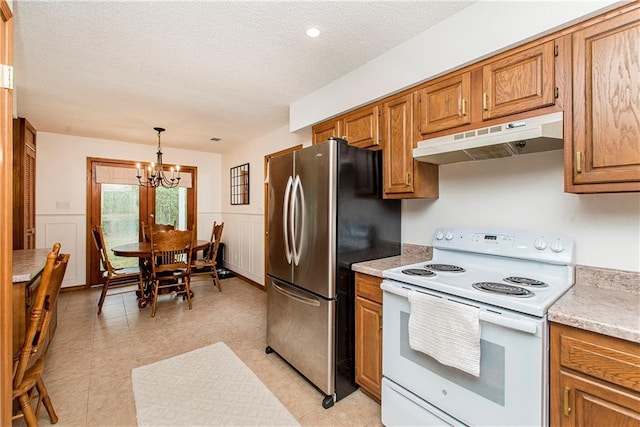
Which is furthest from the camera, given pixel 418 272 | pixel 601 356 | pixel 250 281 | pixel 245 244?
pixel 245 244

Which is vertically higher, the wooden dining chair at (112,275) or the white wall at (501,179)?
the white wall at (501,179)

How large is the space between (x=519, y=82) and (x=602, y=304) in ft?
3.64

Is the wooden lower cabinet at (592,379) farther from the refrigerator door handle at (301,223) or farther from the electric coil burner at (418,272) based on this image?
the refrigerator door handle at (301,223)

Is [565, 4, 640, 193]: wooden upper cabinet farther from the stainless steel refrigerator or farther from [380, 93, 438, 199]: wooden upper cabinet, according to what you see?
the stainless steel refrigerator

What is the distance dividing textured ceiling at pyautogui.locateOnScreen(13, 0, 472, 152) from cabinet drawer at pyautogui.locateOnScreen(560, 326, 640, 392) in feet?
5.75

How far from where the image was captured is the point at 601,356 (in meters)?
1.07

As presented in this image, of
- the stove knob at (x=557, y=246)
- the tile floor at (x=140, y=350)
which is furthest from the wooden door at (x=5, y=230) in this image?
the stove knob at (x=557, y=246)

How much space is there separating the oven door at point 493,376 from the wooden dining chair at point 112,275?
3.58 metres

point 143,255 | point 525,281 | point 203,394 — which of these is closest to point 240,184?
point 143,255

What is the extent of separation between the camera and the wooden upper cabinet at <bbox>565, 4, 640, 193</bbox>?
1.25 metres

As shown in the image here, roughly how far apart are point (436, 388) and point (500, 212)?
1.14 m

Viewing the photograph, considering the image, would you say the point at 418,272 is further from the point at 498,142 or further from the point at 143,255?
the point at 143,255

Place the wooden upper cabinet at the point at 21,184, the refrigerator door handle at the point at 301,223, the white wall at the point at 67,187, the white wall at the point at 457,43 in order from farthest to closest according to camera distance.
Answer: the white wall at the point at 67,187
the wooden upper cabinet at the point at 21,184
the refrigerator door handle at the point at 301,223
the white wall at the point at 457,43

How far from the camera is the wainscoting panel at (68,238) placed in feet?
14.6
